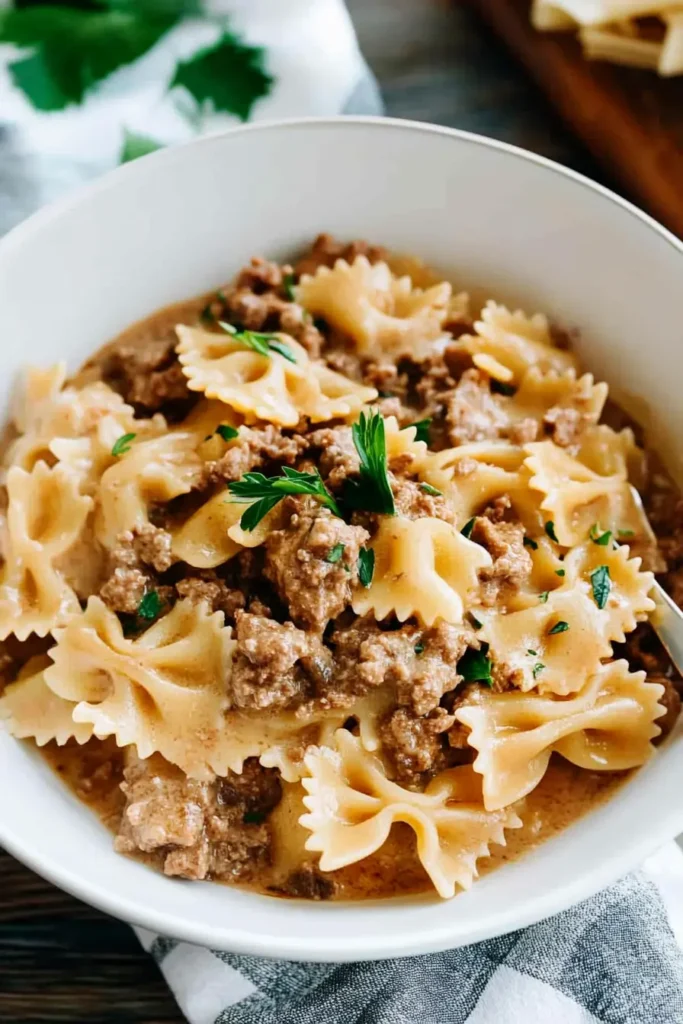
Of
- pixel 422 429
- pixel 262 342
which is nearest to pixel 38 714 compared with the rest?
pixel 262 342

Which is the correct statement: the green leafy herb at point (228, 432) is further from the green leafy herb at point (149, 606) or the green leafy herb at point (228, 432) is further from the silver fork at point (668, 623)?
the silver fork at point (668, 623)

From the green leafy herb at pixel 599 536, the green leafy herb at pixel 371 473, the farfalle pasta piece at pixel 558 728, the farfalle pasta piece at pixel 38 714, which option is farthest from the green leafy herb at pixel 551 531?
the farfalle pasta piece at pixel 38 714

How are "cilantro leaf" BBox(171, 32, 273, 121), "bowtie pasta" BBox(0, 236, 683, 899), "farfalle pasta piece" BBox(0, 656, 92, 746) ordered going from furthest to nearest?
"cilantro leaf" BBox(171, 32, 273, 121), "farfalle pasta piece" BBox(0, 656, 92, 746), "bowtie pasta" BBox(0, 236, 683, 899)

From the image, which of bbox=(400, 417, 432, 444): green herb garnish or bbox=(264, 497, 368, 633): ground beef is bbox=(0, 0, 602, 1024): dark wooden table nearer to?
bbox=(264, 497, 368, 633): ground beef

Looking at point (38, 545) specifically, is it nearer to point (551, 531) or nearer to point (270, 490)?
point (270, 490)

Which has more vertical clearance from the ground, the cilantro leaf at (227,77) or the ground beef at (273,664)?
the cilantro leaf at (227,77)

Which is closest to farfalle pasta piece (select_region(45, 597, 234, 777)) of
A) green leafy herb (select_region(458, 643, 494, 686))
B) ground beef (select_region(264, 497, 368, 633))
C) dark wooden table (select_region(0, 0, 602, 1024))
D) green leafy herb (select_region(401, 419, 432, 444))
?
ground beef (select_region(264, 497, 368, 633))
